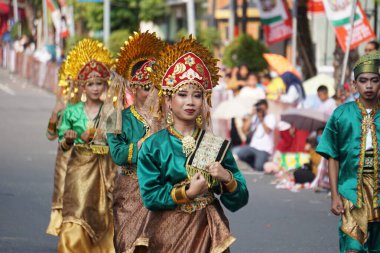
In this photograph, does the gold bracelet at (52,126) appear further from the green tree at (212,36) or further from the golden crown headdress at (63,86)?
the green tree at (212,36)

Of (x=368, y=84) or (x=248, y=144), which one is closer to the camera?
(x=368, y=84)

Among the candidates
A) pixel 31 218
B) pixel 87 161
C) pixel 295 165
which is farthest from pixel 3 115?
pixel 87 161

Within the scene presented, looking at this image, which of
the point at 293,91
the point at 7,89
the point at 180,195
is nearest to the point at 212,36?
the point at 7,89

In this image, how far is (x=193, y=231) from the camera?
5965 mm

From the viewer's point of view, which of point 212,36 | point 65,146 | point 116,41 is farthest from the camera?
point 212,36

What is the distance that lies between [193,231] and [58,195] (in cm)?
448

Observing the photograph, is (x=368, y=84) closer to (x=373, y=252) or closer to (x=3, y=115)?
(x=373, y=252)

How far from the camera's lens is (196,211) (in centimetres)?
595

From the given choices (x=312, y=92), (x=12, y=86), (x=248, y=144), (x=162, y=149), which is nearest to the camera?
(x=162, y=149)

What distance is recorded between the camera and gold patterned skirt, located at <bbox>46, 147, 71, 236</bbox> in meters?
10.2

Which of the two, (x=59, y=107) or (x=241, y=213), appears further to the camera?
(x=241, y=213)

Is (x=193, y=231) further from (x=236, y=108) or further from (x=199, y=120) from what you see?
(x=236, y=108)

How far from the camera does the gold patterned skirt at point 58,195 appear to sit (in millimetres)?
10250

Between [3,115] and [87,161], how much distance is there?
1981cm
